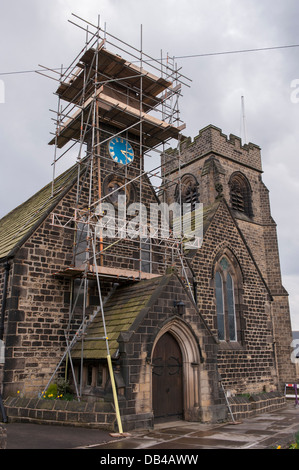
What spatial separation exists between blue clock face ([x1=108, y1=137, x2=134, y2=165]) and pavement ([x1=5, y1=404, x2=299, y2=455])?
10025mm

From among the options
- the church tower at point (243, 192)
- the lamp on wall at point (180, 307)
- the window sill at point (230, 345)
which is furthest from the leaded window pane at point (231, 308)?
the church tower at point (243, 192)

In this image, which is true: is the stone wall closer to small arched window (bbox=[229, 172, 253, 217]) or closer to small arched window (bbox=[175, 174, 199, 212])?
small arched window (bbox=[175, 174, 199, 212])

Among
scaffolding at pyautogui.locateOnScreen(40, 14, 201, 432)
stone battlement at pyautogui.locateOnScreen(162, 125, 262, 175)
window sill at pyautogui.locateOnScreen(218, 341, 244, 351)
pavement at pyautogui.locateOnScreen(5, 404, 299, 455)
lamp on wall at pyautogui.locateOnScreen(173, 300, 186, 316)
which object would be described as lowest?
pavement at pyautogui.locateOnScreen(5, 404, 299, 455)

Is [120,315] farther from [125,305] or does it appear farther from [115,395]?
[115,395]

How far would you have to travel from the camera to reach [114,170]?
1606 cm

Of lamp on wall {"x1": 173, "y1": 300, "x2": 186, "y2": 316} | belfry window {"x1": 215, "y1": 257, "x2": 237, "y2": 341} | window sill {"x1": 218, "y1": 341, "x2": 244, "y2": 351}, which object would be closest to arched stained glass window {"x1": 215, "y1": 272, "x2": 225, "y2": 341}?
belfry window {"x1": 215, "y1": 257, "x2": 237, "y2": 341}

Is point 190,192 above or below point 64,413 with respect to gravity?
above

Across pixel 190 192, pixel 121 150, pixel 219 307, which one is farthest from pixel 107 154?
pixel 190 192

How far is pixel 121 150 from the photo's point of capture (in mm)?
16750

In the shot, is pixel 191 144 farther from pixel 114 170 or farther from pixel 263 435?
pixel 263 435

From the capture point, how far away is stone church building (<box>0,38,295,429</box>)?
11.1 meters

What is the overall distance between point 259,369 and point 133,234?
814cm

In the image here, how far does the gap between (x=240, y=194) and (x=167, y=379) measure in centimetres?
2371

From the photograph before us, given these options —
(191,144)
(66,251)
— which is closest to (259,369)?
(66,251)
